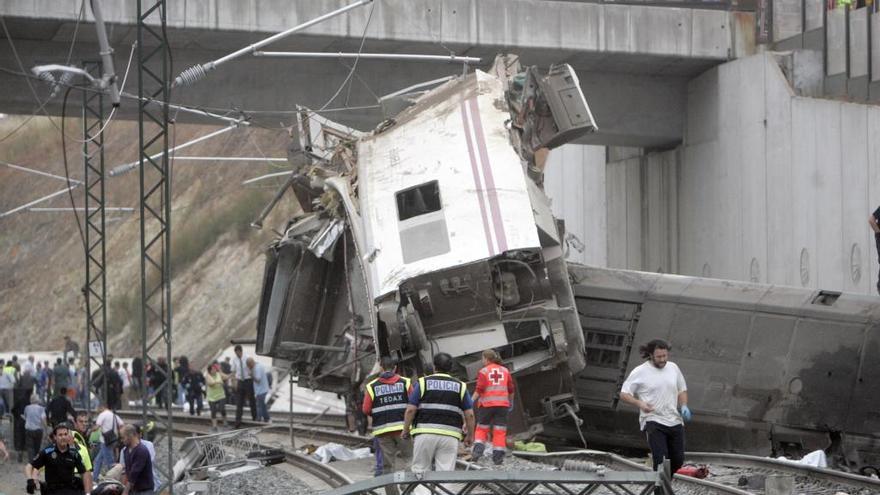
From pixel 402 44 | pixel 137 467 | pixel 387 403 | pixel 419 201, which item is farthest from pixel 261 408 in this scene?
pixel 137 467

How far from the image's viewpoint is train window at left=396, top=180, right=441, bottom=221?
18391 millimetres

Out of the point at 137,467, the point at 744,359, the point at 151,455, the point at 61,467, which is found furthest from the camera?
the point at 744,359

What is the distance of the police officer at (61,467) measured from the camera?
12.2 metres

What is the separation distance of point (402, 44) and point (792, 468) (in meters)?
13.9

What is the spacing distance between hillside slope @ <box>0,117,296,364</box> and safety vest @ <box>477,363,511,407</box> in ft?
171

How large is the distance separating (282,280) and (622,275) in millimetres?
4820

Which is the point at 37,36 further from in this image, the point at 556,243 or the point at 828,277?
the point at 828,277

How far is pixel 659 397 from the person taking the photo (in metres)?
12.2

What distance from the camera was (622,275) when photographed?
66.8 ft

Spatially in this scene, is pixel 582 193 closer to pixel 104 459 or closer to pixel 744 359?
pixel 744 359

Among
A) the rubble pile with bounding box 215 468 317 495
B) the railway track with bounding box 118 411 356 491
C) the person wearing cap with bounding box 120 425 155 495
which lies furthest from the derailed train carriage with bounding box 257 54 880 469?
the person wearing cap with bounding box 120 425 155 495

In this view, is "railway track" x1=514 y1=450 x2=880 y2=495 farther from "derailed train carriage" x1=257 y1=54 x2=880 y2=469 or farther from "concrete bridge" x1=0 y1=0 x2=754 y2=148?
"concrete bridge" x1=0 y1=0 x2=754 y2=148

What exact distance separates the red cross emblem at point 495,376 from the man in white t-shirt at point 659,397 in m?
4.15

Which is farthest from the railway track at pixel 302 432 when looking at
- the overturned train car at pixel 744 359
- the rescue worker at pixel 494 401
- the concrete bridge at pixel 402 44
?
the concrete bridge at pixel 402 44
